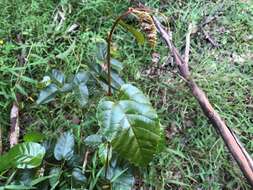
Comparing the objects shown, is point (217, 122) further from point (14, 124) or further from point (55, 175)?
point (14, 124)

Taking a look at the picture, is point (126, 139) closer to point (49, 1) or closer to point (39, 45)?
point (39, 45)

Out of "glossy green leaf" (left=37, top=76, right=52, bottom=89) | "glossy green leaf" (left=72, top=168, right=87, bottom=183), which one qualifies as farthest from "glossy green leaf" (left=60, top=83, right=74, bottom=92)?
"glossy green leaf" (left=72, top=168, right=87, bottom=183)

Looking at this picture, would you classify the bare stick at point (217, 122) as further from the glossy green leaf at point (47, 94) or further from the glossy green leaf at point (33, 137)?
the glossy green leaf at point (33, 137)

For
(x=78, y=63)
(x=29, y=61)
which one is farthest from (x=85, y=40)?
(x=29, y=61)

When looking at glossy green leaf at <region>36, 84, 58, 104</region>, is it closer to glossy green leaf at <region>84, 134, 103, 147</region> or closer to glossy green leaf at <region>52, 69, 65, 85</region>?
glossy green leaf at <region>52, 69, 65, 85</region>

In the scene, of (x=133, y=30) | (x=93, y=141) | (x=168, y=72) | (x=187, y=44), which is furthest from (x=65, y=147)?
(x=187, y=44)
